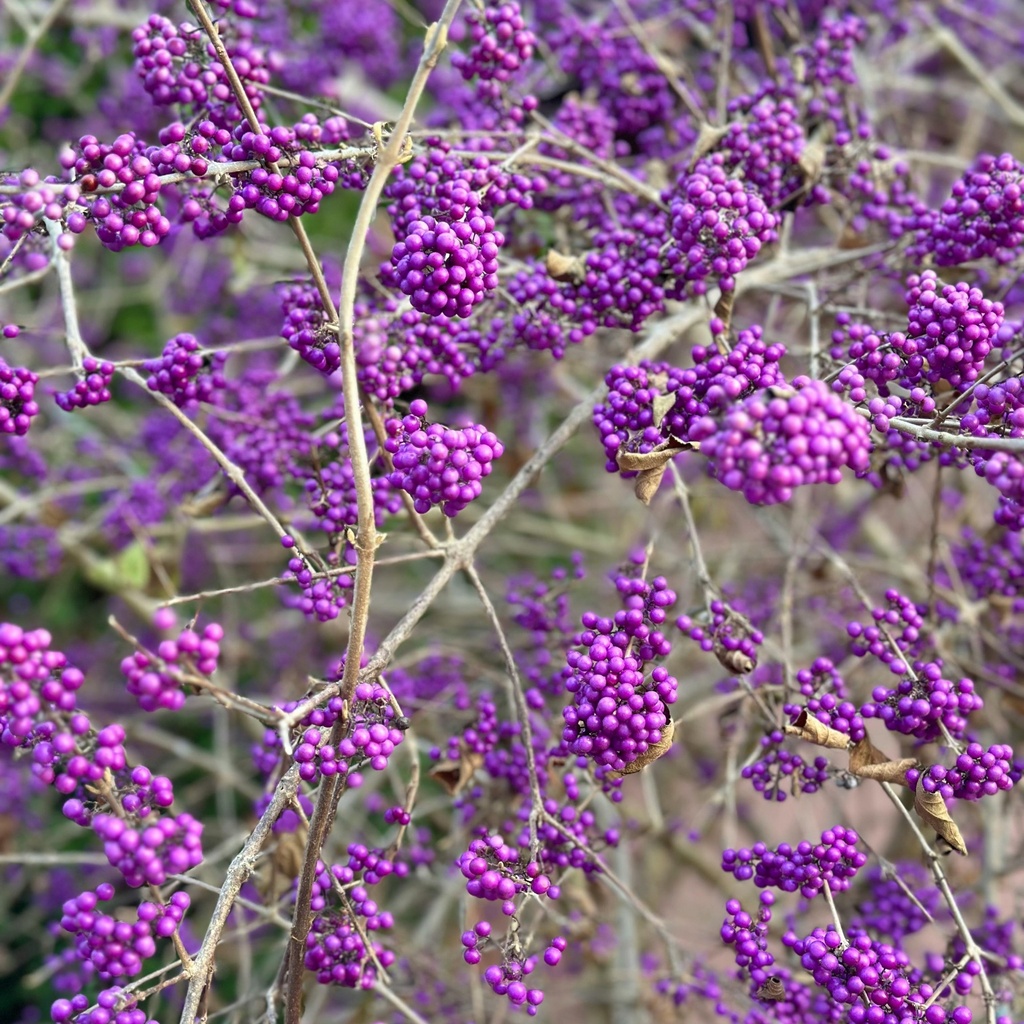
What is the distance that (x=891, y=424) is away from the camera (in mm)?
1287

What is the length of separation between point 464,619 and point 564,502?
72 centimetres

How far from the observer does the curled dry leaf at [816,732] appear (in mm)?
1401

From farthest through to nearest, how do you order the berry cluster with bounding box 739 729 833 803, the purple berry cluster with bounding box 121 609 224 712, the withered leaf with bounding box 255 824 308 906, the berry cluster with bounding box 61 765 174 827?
the withered leaf with bounding box 255 824 308 906 → the berry cluster with bounding box 739 729 833 803 → the berry cluster with bounding box 61 765 174 827 → the purple berry cluster with bounding box 121 609 224 712

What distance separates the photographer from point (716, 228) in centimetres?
149

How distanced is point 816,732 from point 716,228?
2.46ft

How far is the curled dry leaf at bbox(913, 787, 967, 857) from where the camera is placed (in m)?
1.42

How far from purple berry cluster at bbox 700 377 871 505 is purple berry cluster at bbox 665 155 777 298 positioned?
0.51 metres

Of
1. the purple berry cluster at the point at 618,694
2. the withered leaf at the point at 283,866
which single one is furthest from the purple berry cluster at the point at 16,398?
the purple berry cluster at the point at 618,694

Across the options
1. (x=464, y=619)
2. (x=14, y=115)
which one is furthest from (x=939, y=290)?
(x=14, y=115)

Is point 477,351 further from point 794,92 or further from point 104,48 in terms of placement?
point 104,48

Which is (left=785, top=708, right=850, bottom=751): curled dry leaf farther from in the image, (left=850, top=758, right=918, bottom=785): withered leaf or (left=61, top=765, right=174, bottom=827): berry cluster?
(left=61, top=765, right=174, bottom=827): berry cluster

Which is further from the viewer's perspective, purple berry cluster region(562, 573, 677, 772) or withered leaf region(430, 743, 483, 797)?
withered leaf region(430, 743, 483, 797)

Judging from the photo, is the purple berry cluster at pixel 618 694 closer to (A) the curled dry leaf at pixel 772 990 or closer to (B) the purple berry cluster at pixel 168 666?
(A) the curled dry leaf at pixel 772 990

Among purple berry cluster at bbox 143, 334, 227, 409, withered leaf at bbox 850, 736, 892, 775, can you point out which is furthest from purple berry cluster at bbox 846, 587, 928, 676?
purple berry cluster at bbox 143, 334, 227, 409
